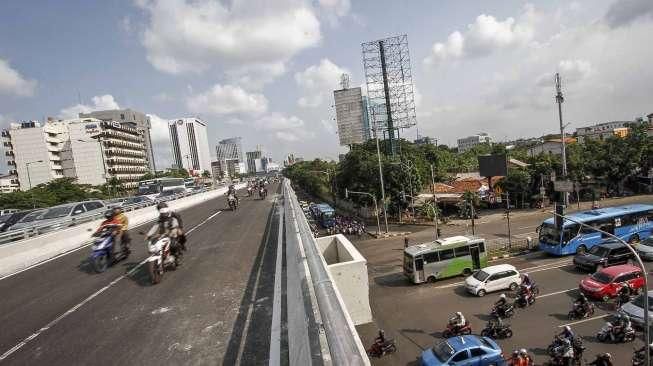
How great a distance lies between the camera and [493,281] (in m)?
22.2

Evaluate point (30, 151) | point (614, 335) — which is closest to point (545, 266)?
point (614, 335)

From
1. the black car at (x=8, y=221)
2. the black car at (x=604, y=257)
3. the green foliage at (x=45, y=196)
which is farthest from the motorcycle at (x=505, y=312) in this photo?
the green foliage at (x=45, y=196)

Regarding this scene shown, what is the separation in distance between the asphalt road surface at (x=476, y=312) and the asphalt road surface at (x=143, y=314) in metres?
10.3

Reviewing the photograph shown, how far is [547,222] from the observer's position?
29.2 meters

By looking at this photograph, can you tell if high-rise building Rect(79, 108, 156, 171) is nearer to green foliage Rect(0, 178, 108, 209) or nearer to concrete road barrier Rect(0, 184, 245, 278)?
green foliage Rect(0, 178, 108, 209)

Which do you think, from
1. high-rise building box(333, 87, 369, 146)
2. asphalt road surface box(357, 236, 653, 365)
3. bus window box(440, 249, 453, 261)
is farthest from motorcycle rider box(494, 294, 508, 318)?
high-rise building box(333, 87, 369, 146)

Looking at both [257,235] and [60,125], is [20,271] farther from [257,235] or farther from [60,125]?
[60,125]

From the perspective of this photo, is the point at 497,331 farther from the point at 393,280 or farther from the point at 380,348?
the point at 393,280

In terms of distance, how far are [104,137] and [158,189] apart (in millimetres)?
69655

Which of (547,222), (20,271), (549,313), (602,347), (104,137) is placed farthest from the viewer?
(104,137)

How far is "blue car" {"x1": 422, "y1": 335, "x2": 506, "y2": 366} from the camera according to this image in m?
13.8

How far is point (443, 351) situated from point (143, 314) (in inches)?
464

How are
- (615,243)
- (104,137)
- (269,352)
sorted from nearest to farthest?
(269,352), (615,243), (104,137)

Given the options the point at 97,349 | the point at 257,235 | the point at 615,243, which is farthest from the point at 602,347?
the point at 97,349
